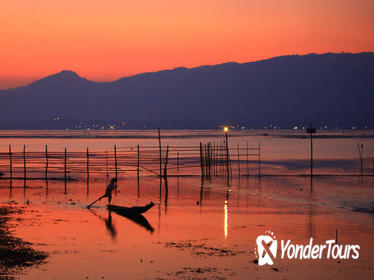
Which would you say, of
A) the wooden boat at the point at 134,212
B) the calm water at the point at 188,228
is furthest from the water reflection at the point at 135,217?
the calm water at the point at 188,228

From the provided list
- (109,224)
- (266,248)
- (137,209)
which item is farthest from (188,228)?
(266,248)

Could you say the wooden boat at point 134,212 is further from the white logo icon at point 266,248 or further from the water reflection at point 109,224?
the white logo icon at point 266,248

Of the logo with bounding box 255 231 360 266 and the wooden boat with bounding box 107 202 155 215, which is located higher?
the wooden boat with bounding box 107 202 155 215

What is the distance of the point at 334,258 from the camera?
11.5 meters

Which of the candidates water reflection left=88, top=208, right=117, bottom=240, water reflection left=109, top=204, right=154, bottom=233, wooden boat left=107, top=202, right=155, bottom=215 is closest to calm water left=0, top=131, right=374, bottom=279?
water reflection left=88, top=208, right=117, bottom=240

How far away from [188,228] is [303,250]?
3551 millimetres

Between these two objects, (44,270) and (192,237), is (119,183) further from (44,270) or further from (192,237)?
(44,270)

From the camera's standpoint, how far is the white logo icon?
1126 cm

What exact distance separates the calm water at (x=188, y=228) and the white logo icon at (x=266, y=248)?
217 millimetres

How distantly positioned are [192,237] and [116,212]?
14.5 feet

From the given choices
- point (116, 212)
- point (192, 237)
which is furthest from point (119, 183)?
point (192, 237)

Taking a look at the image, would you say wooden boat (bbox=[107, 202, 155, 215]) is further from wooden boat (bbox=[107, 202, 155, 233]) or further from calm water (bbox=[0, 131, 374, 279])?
calm water (bbox=[0, 131, 374, 279])

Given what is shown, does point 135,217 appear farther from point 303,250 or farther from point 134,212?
point 303,250

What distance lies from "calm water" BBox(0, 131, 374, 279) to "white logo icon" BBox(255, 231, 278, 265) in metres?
0.22
